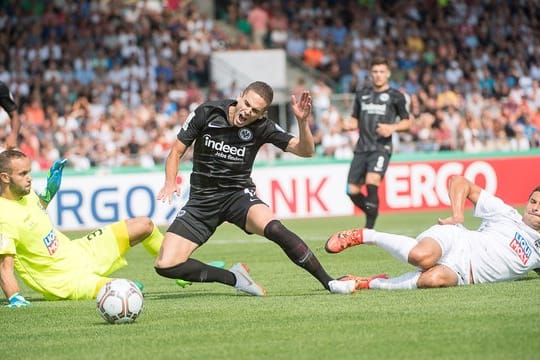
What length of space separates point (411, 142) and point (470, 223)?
7.17m

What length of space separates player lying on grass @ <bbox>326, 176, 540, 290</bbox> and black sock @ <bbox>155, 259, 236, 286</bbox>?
3.12 feet

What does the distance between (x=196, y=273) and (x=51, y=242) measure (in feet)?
4.21

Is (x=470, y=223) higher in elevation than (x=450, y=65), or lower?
lower

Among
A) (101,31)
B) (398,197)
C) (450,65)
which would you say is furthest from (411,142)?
(101,31)

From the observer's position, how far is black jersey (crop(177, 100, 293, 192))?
10133 mm

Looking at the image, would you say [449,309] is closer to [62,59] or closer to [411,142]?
[411,142]

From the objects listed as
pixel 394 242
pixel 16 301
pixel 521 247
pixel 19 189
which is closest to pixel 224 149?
pixel 394 242

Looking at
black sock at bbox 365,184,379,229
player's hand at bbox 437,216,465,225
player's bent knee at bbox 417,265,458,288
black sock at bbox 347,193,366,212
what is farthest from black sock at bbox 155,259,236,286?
black sock at bbox 347,193,366,212

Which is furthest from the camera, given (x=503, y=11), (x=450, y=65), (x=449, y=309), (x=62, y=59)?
(x=503, y=11)

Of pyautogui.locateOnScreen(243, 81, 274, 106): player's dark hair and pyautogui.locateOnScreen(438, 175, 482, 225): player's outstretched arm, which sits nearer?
pyautogui.locateOnScreen(243, 81, 274, 106): player's dark hair

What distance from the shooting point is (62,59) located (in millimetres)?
27328

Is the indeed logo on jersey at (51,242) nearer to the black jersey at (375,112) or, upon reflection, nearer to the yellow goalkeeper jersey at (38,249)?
the yellow goalkeeper jersey at (38,249)

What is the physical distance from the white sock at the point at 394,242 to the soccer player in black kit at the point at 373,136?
19.5 ft

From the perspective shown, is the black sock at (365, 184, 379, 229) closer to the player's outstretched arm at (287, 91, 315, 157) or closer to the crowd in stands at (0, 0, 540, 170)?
the player's outstretched arm at (287, 91, 315, 157)
